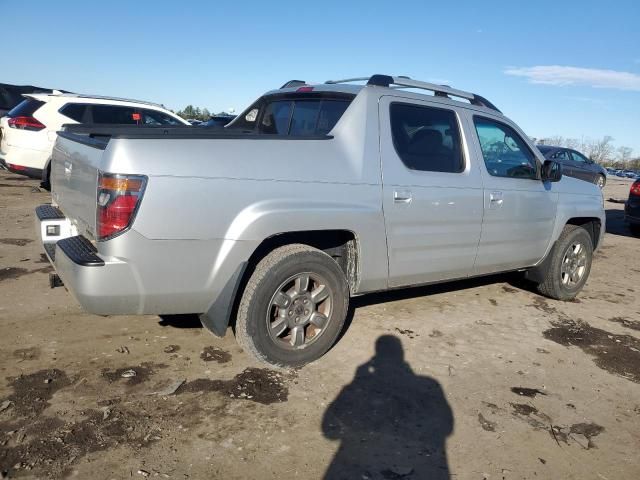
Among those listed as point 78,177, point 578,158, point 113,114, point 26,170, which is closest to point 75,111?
point 113,114

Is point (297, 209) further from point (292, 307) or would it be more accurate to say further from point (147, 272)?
point (147, 272)

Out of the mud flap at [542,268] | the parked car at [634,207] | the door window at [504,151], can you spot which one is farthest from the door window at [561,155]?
the door window at [504,151]

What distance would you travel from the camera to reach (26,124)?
28.6ft

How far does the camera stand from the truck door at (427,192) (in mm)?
3721

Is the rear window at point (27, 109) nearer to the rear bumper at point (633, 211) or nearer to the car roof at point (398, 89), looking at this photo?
the car roof at point (398, 89)

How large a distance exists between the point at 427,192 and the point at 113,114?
7.49 m

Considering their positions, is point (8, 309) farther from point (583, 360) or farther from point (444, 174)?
point (583, 360)

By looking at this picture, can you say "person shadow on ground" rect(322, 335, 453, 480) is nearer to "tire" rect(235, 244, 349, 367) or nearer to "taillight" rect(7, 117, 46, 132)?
"tire" rect(235, 244, 349, 367)

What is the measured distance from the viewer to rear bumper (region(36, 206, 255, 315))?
2783 mm

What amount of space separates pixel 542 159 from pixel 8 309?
16.4 feet

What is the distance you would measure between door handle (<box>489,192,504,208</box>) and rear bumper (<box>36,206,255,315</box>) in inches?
92.0

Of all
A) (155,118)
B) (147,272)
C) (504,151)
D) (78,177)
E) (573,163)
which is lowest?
(147,272)

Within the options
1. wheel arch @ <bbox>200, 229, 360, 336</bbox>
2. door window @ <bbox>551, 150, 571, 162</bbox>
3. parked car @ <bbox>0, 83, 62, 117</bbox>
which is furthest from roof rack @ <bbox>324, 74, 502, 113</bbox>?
parked car @ <bbox>0, 83, 62, 117</bbox>

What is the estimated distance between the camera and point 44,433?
2619 mm
